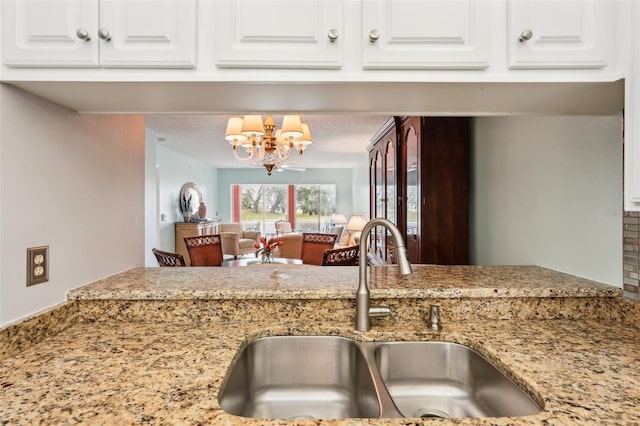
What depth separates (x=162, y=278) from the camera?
1.31 meters

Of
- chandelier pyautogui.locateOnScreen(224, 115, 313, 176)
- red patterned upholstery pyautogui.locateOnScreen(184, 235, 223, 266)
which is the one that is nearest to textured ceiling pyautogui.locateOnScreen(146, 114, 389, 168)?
chandelier pyautogui.locateOnScreen(224, 115, 313, 176)

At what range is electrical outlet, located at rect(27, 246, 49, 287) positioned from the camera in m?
0.98

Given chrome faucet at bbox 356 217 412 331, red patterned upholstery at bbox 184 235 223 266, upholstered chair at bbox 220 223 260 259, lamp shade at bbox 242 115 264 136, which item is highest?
lamp shade at bbox 242 115 264 136

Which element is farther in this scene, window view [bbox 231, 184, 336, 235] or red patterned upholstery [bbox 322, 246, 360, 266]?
window view [bbox 231, 184, 336, 235]

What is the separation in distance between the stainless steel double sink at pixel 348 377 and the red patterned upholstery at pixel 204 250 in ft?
8.83
